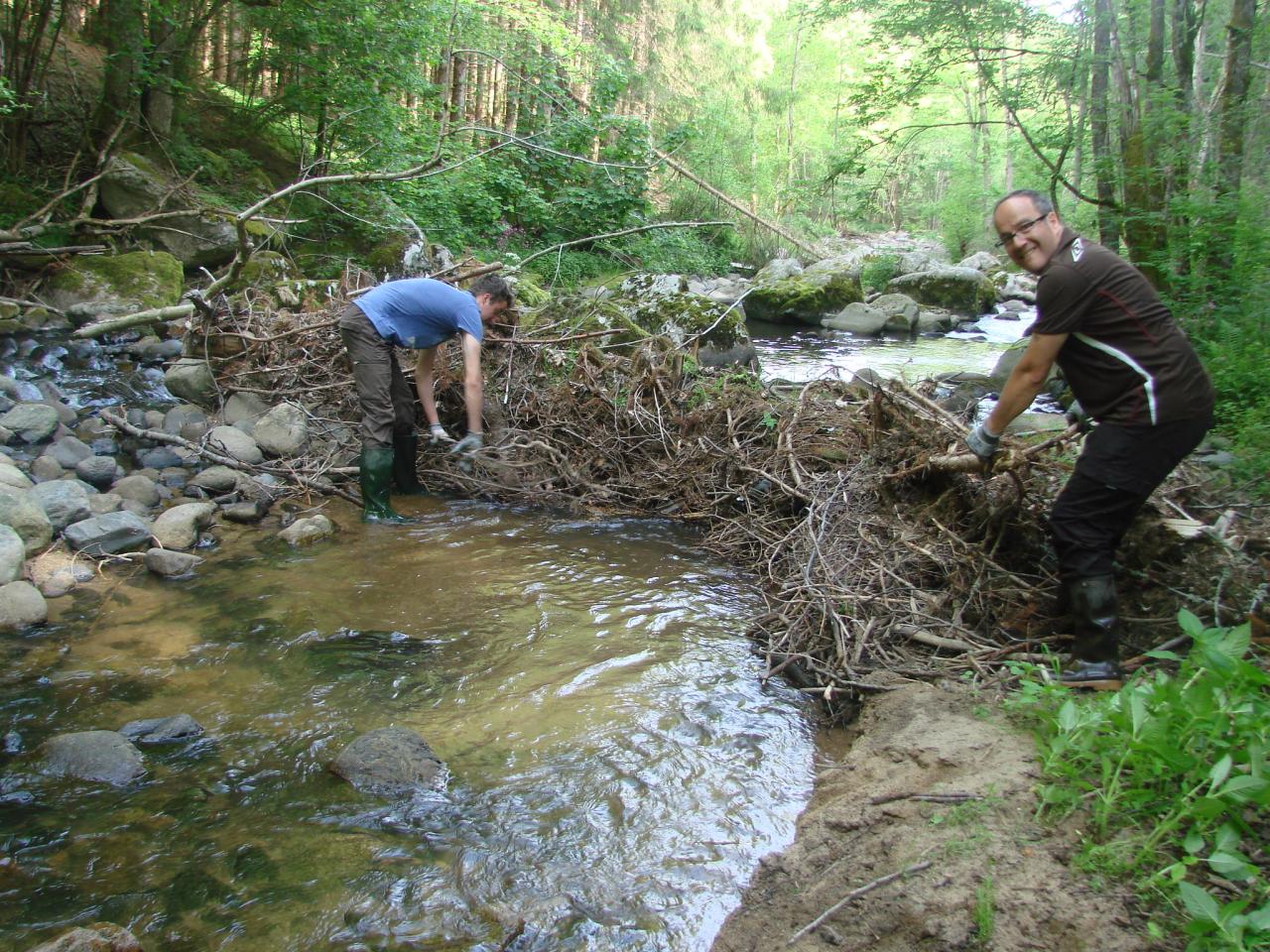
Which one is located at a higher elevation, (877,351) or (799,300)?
(799,300)

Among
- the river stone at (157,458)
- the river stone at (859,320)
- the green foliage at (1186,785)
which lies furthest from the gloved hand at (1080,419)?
the river stone at (859,320)

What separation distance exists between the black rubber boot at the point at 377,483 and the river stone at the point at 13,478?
202cm

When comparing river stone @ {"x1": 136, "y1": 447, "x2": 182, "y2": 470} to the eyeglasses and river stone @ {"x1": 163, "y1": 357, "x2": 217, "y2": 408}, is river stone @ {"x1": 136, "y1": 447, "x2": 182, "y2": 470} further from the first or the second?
the eyeglasses

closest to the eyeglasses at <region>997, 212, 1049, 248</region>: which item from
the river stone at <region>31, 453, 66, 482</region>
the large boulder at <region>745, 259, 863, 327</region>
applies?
the river stone at <region>31, 453, 66, 482</region>

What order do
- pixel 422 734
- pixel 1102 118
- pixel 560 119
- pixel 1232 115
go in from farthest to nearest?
pixel 560 119 < pixel 1102 118 < pixel 1232 115 < pixel 422 734

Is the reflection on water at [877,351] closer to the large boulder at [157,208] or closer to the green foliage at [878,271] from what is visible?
the green foliage at [878,271]

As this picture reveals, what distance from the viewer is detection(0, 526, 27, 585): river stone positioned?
4.29 m

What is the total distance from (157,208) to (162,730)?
8492mm

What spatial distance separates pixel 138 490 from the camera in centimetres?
567

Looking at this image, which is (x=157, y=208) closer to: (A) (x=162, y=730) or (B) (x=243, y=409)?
(B) (x=243, y=409)

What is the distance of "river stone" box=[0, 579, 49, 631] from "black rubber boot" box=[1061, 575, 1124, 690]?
484 cm

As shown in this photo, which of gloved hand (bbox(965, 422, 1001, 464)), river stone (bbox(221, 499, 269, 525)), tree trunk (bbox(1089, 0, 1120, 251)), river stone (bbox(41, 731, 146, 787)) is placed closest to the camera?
river stone (bbox(41, 731, 146, 787))

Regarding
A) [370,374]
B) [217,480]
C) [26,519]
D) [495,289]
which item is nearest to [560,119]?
[495,289]

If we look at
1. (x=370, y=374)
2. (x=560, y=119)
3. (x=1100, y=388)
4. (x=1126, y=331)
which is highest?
(x=560, y=119)
